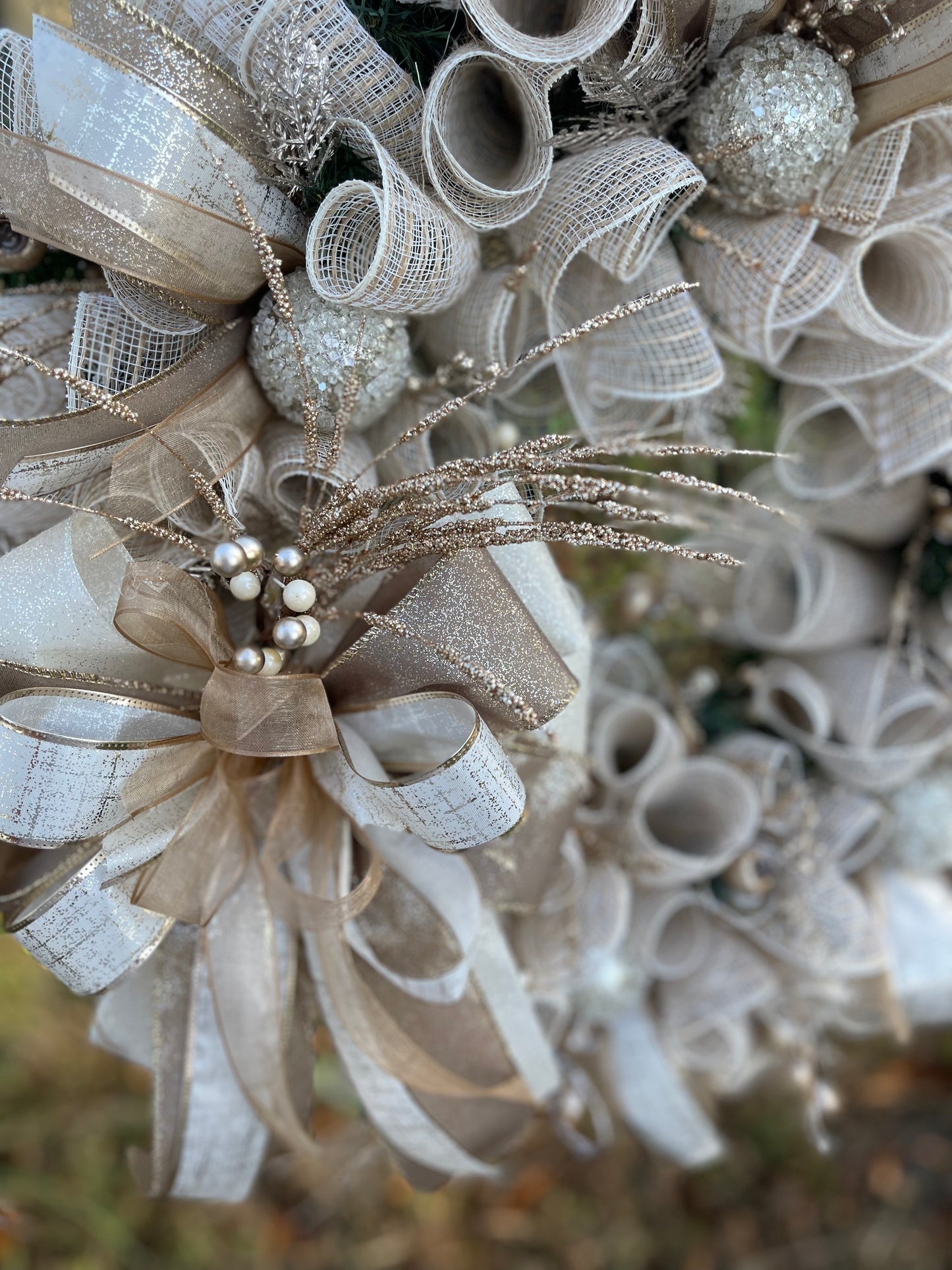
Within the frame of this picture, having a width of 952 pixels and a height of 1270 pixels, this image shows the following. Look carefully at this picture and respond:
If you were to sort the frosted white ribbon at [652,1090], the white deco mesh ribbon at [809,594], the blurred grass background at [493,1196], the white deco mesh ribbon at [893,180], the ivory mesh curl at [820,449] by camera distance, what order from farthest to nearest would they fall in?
the blurred grass background at [493,1196], the frosted white ribbon at [652,1090], the white deco mesh ribbon at [809,594], the ivory mesh curl at [820,449], the white deco mesh ribbon at [893,180]

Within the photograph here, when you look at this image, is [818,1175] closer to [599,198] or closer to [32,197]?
[599,198]

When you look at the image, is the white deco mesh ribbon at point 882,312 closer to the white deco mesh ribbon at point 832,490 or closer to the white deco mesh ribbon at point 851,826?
the white deco mesh ribbon at point 832,490

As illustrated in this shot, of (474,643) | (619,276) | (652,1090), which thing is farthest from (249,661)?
(652,1090)

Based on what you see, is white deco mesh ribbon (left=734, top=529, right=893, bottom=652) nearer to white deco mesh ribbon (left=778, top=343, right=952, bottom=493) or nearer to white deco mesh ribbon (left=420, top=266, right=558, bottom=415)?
white deco mesh ribbon (left=778, top=343, right=952, bottom=493)

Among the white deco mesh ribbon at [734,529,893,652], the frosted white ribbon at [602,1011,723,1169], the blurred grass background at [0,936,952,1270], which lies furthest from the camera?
the blurred grass background at [0,936,952,1270]

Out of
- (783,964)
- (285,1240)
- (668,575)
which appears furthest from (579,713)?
(285,1240)

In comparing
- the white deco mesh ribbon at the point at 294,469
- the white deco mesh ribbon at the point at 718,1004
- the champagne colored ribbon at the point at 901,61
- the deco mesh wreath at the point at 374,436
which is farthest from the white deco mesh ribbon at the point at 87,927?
the champagne colored ribbon at the point at 901,61

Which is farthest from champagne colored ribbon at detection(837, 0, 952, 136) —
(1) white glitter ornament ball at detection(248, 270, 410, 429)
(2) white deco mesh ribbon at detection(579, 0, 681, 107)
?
(1) white glitter ornament ball at detection(248, 270, 410, 429)
